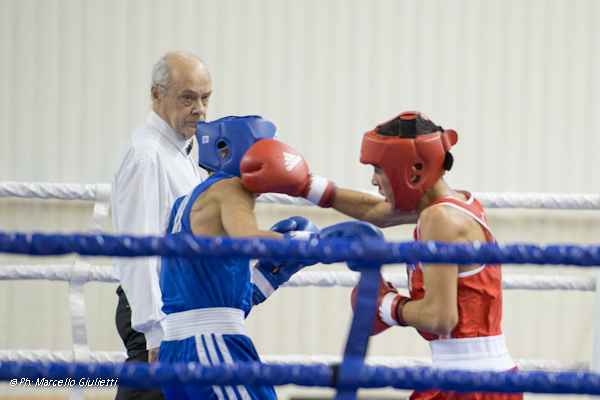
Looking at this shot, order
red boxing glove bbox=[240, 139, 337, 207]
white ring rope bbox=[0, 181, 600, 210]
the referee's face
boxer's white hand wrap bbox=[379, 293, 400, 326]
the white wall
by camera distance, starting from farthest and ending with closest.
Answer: the white wall → white ring rope bbox=[0, 181, 600, 210] → the referee's face → red boxing glove bbox=[240, 139, 337, 207] → boxer's white hand wrap bbox=[379, 293, 400, 326]

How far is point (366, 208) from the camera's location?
1.88 meters

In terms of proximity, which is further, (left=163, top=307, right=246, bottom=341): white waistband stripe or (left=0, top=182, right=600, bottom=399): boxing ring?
(left=163, top=307, right=246, bottom=341): white waistband stripe

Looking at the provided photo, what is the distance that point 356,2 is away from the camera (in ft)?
10.9

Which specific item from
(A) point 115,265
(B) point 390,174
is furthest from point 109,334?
(B) point 390,174

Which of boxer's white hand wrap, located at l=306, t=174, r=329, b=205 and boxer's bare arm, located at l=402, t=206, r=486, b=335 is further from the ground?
boxer's white hand wrap, located at l=306, t=174, r=329, b=205

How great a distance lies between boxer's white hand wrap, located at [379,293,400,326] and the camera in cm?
134

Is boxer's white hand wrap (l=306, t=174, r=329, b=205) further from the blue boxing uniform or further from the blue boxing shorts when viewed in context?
the blue boxing shorts

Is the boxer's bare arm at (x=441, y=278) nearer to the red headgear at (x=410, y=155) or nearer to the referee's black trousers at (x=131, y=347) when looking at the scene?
the red headgear at (x=410, y=155)

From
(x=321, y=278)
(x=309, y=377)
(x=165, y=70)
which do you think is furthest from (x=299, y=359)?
(x=309, y=377)

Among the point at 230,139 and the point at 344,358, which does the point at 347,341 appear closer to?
the point at 344,358

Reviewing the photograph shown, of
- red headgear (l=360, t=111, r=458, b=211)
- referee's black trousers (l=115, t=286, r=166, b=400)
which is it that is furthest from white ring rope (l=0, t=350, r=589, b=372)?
red headgear (l=360, t=111, r=458, b=211)

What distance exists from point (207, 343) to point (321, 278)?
143 cm

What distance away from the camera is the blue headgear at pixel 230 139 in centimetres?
157

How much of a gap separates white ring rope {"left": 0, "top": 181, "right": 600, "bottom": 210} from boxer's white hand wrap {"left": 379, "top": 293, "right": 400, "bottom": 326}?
5.12ft
